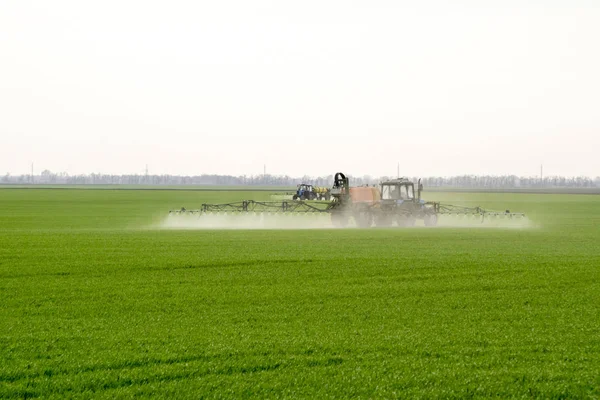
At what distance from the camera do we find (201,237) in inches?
1121

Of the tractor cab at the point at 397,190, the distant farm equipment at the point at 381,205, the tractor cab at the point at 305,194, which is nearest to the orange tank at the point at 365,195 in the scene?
the distant farm equipment at the point at 381,205

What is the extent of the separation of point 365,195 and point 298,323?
24656 mm

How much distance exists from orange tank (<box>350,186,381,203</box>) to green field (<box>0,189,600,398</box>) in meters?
13.0

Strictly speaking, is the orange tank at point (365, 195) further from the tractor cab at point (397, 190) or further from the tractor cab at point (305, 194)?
the tractor cab at point (305, 194)

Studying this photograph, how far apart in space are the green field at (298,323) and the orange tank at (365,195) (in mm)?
12985

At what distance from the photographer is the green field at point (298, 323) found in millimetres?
8578

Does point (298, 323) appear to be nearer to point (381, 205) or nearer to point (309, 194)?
point (381, 205)

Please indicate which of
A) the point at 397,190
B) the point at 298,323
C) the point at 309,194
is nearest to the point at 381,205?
the point at 397,190

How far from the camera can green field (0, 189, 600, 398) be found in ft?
28.1

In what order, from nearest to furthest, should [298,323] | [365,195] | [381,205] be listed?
[298,323] < [381,205] < [365,195]

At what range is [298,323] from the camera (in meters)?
11.7

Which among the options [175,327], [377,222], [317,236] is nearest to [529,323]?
[175,327]

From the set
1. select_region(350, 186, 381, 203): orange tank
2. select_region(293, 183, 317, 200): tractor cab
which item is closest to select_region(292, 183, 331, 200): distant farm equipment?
select_region(293, 183, 317, 200): tractor cab

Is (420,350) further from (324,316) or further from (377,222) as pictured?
(377,222)
